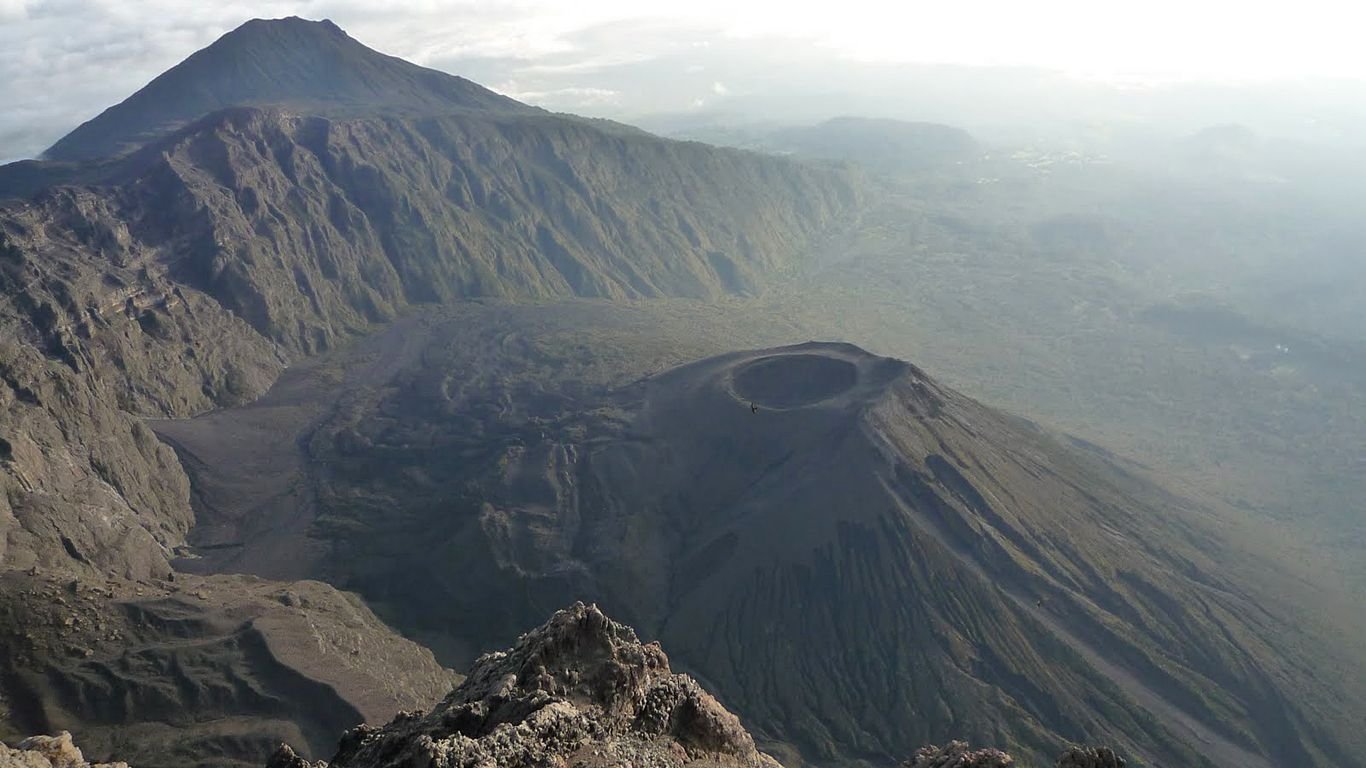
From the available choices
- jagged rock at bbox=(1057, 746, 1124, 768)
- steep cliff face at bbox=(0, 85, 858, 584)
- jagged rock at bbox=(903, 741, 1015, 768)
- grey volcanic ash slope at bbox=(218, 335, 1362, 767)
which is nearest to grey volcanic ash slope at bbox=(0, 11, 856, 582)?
steep cliff face at bbox=(0, 85, 858, 584)

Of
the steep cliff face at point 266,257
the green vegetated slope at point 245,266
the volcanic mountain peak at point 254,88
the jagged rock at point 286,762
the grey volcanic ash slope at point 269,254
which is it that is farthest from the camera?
the volcanic mountain peak at point 254,88

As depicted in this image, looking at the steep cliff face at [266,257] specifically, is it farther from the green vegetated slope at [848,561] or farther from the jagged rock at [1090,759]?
the jagged rock at [1090,759]

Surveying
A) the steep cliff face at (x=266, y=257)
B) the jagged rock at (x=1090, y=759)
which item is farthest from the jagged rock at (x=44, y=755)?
the steep cliff face at (x=266, y=257)

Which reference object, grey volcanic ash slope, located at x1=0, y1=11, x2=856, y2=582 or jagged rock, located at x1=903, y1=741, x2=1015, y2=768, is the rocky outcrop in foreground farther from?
grey volcanic ash slope, located at x1=0, y1=11, x2=856, y2=582

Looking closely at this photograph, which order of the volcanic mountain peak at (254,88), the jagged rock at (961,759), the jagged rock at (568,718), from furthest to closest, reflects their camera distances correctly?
the volcanic mountain peak at (254,88)
the jagged rock at (961,759)
the jagged rock at (568,718)

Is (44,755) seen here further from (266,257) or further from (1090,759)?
(266,257)

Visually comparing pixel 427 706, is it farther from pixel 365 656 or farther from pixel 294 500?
pixel 294 500

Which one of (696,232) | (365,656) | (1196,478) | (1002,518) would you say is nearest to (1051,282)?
(696,232)
